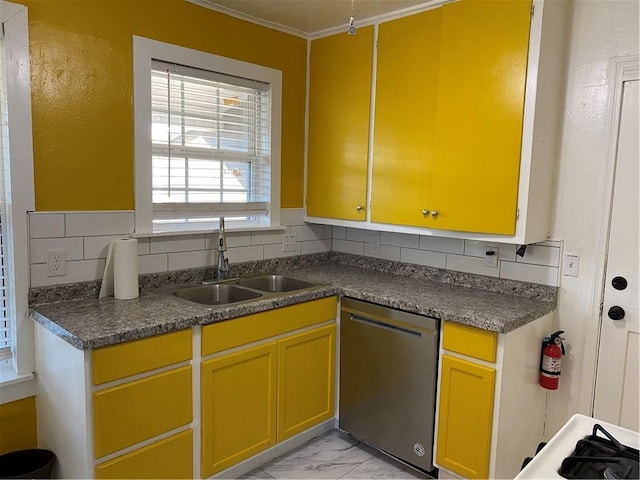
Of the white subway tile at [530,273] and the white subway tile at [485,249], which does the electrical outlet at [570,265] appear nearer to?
the white subway tile at [530,273]

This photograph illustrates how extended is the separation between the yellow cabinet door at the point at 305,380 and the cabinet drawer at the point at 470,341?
71 centimetres

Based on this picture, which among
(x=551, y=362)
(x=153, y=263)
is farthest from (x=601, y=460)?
(x=153, y=263)

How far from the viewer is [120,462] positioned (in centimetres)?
187

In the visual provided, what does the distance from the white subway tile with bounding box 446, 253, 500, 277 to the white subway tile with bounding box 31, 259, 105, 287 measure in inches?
75.4

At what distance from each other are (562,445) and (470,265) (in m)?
1.63

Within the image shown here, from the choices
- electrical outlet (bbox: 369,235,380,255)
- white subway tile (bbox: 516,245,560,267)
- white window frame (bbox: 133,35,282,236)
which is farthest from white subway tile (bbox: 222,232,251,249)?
white subway tile (bbox: 516,245,560,267)

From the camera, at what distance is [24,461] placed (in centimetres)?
209

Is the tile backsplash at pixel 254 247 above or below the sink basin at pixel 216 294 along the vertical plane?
above

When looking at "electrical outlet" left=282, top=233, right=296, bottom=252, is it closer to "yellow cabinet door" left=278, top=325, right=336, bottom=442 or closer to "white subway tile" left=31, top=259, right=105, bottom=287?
"yellow cabinet door" left=278, top=325, right=336, bottom=442

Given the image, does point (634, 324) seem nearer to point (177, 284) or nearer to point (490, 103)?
point (490, 103)

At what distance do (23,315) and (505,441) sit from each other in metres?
2.23

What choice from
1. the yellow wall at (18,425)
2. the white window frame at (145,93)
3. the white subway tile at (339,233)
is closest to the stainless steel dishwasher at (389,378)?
the white subway tile at (339,233)

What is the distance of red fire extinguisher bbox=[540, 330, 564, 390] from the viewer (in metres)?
2.33

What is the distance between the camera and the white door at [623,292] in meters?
2.20
